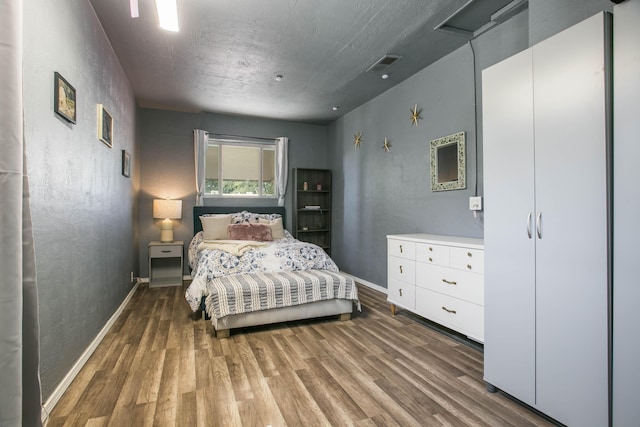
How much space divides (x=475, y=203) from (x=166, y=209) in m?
4.18

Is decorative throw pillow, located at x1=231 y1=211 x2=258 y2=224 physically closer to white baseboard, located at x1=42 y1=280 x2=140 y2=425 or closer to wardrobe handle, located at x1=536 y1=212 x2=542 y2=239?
white baseboard, located at x1=42 y1=280 x2=140 y2=425

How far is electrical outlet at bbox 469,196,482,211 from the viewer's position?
298 centimetres

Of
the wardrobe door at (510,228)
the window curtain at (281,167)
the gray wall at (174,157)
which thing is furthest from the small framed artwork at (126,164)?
the wardrobe door at (510,228)

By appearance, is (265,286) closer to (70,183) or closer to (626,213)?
(70,183)

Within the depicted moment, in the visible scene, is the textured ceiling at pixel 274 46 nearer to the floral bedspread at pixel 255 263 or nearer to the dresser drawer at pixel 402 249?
the dresser drawer at pixel 402 249

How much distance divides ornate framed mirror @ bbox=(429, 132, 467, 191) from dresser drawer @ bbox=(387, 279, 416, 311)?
1.08m

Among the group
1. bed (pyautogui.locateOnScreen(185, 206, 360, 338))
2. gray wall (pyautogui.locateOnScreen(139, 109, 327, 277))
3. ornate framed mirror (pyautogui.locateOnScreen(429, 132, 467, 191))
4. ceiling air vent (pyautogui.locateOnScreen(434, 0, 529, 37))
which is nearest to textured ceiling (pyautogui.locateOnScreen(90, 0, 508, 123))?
ceiling air vent (pyautogui.locateOnScreen(434, 0, 529, 37))

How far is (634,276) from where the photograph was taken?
1395 millimetres

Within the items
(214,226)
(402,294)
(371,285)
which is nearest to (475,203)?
(402,294)

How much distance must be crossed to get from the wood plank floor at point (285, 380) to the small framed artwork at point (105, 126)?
173cm

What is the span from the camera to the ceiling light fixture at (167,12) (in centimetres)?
218

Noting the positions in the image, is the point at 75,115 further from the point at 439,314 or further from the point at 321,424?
the point at 439,314

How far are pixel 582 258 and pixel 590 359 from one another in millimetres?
464

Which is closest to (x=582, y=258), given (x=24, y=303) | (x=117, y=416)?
(x=24, y=303)
